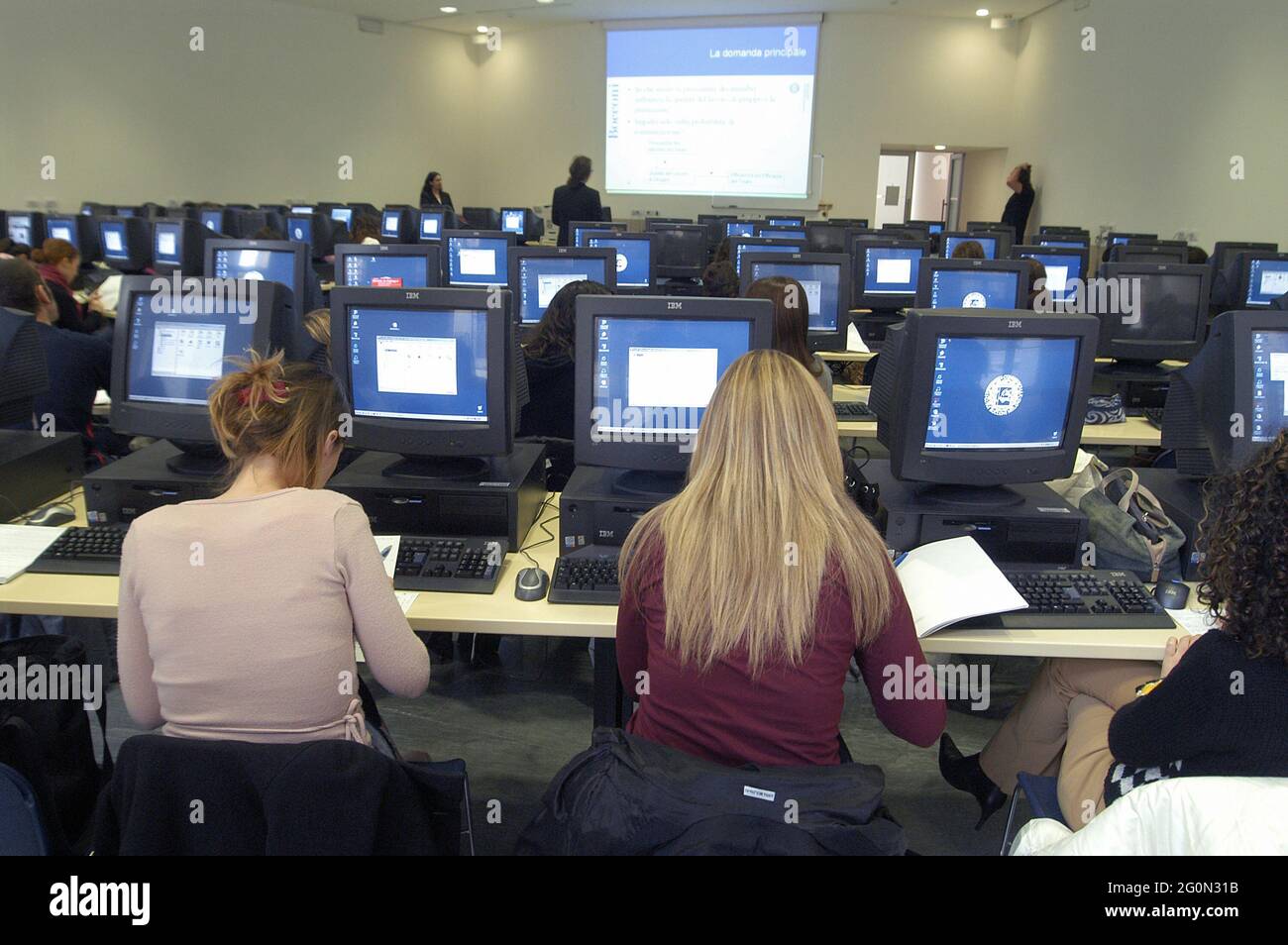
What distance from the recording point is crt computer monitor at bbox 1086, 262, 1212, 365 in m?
3.94

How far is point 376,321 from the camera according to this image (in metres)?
2.14

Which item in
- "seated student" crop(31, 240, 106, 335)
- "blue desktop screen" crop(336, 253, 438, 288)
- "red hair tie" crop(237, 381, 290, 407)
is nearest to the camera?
"red hair tie" crop(237, 381, 290, 407)

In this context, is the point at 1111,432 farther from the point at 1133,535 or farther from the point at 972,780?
the point at 972,780

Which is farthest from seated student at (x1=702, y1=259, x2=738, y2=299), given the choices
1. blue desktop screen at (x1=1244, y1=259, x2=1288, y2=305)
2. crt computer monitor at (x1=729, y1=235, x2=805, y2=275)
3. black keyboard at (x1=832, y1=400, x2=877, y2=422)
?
blue desktop screen at (x1=1244, y1=259, x2=1288, y2=305)

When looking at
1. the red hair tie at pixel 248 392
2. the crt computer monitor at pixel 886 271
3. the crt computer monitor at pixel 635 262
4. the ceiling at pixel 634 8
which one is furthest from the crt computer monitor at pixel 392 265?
the ceiling at pixel 634 8

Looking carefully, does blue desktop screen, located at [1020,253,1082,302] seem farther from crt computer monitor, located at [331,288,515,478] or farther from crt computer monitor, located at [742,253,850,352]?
crt computer monitor, located at [331,288,515,478]

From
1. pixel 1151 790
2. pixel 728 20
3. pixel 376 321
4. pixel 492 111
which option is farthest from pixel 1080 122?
pixel 1151 790

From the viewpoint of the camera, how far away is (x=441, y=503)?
6.96 ft

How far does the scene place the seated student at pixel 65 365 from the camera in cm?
308

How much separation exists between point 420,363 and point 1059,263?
4283 mm

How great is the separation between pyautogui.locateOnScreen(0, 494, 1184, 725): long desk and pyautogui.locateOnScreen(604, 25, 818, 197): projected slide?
1100 centimetres

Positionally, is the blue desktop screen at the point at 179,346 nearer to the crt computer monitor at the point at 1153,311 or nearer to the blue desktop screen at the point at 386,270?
the blue desktop screen at the point at 386,270

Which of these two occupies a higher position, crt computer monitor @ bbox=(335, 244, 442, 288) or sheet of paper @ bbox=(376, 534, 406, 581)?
crt computer monitor @ bbox=(335, 244, 442, 288)

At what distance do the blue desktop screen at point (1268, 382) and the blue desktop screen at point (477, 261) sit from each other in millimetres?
3971
